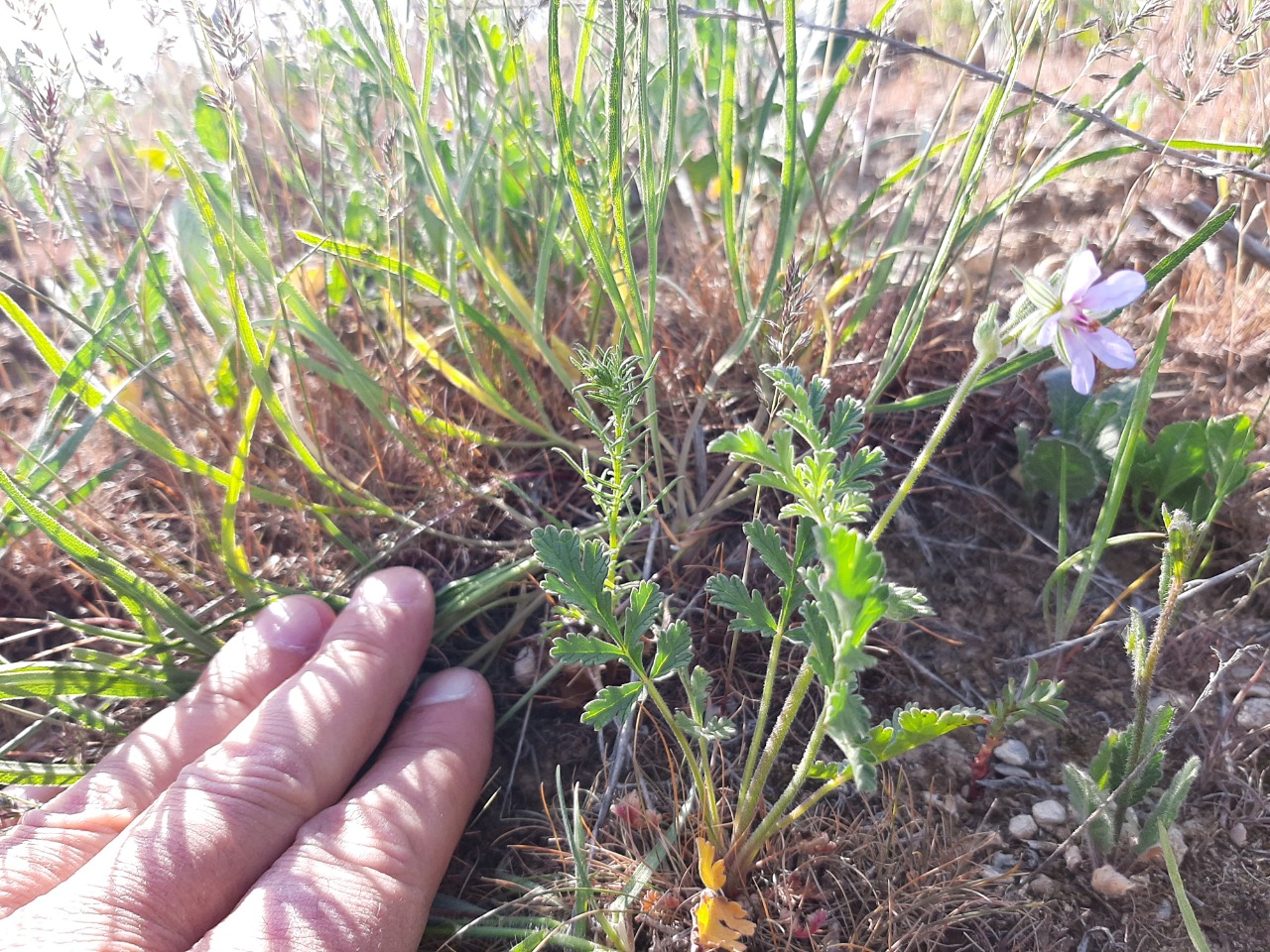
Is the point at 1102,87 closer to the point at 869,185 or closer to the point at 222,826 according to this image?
the point at 869,185

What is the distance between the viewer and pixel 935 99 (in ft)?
7.48

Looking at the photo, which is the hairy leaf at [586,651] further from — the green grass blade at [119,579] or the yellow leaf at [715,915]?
the green grass blade at [119,579]

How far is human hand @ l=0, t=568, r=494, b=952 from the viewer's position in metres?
1.03

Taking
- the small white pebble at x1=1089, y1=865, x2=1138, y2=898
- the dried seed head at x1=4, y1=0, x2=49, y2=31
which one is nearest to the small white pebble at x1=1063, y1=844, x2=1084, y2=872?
the small white pebble at x1=1089, y1=865, x2=1138, y2=898

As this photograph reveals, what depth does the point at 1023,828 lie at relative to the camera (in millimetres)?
1016

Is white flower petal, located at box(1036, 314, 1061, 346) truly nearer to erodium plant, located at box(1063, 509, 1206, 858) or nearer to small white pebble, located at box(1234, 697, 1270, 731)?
erodium plant, located at box(1063, 509, 1206, 858)

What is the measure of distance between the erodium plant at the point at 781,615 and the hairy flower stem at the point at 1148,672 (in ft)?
0.40

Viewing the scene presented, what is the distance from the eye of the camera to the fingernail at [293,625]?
1301mm

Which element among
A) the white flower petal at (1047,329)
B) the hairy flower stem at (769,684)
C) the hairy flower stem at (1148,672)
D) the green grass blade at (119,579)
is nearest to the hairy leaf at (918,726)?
the hairy flower stem at (769,684)

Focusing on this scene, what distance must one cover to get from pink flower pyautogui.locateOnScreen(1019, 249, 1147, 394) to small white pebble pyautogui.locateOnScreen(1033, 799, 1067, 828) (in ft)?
1.89

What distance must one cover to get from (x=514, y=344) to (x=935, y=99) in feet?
5.05

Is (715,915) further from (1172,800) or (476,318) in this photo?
(476,318)

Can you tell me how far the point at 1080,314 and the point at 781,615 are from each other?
0.42 meters

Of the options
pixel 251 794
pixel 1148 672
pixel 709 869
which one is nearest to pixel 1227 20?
pixel 1148 672
